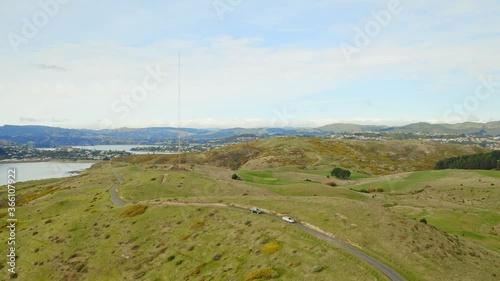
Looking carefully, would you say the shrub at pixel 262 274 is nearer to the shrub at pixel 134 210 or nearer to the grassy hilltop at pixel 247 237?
the grassy hilltop at pixel 247 237

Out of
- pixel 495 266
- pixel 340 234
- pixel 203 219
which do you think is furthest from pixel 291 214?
pixel 495 266

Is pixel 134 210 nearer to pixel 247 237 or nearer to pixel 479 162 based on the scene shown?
pixel 247 237

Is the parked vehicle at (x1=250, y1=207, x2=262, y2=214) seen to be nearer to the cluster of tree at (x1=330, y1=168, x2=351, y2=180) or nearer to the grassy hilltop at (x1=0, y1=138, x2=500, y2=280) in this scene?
the grassy hilltop at (x1=0, y1=138, x2=500, y2=280)

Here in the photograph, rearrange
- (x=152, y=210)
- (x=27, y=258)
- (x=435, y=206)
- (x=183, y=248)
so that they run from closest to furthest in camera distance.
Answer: (x=183, y=248), (x=27, y=258), (x=152, y=210), (x=435, y=206)

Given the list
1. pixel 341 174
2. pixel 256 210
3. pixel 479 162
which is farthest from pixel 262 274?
pixel 479 162

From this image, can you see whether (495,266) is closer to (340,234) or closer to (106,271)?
(340,234)

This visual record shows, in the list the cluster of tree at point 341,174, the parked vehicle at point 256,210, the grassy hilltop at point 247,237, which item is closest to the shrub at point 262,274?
the grassy hilltop at point 247,237
